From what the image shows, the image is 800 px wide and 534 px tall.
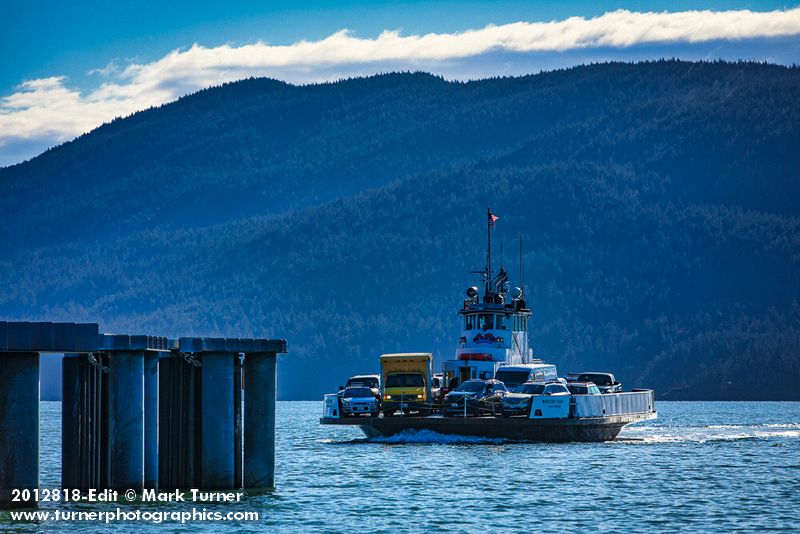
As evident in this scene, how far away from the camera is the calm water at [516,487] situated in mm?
39625

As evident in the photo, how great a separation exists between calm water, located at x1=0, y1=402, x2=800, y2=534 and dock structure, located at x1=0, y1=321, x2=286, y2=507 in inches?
46.7

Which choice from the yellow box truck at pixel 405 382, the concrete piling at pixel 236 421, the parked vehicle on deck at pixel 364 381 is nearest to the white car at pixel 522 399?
the yellow box truck at pixel 405 382

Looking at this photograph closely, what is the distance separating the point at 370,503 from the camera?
44.6 meters

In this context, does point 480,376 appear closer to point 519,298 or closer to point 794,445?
point 519,298

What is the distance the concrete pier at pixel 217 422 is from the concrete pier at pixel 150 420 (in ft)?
3.69

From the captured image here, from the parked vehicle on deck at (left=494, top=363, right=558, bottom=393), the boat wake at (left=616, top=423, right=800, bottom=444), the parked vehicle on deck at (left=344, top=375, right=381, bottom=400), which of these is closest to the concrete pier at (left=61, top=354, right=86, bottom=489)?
the parked vehicle on deck at (left=494, top=363, right=558, bottom=393)

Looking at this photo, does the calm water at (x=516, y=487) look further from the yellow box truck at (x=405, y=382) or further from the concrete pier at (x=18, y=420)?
the yellow box truck at (x=405, y=382)

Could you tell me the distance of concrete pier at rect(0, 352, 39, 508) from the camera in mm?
32750

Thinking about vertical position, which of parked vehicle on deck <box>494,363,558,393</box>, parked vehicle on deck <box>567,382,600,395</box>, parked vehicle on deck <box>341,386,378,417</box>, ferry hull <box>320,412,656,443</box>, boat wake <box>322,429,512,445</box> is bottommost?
boat wake <box>322,429,512,445</box>

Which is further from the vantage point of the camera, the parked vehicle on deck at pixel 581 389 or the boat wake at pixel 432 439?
the parked vehicle on deck at pixel 581 389

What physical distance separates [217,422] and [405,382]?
108ft

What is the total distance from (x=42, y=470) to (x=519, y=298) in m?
33.3

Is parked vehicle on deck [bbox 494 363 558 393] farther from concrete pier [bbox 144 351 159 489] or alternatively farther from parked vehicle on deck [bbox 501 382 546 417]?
concrete pier [bbox 144 351 159 489]

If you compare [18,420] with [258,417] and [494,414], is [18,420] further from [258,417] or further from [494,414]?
[494,414]
